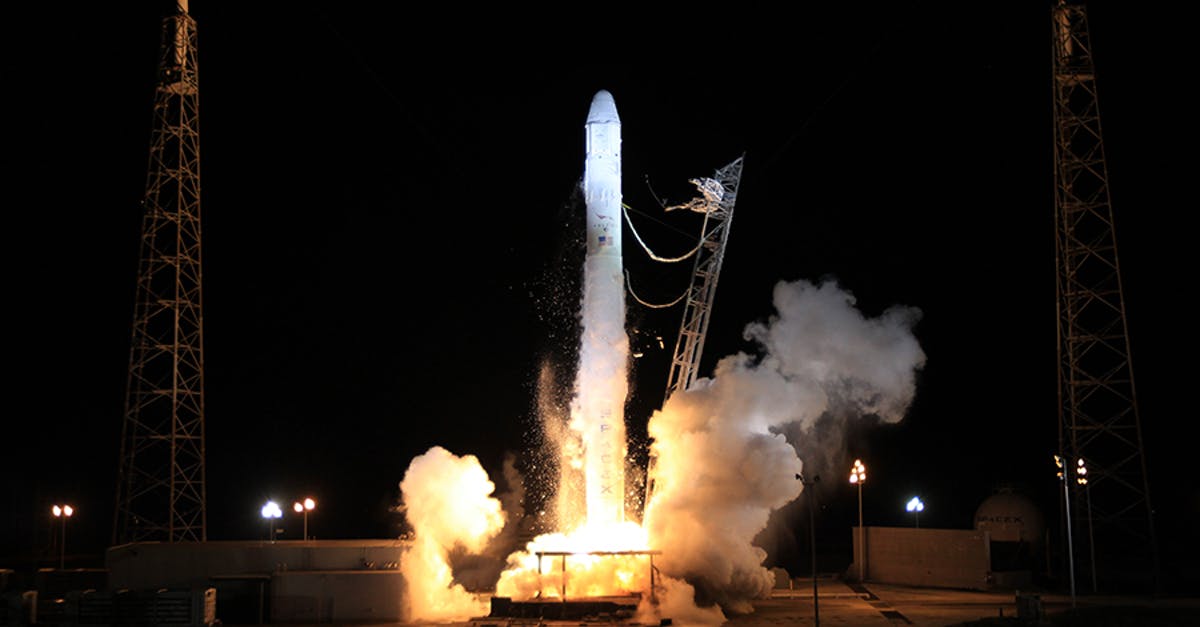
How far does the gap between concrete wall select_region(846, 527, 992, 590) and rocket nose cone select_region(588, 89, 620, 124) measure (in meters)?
20.4

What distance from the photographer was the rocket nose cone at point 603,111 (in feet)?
123

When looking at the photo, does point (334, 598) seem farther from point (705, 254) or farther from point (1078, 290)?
point (1078, 290)

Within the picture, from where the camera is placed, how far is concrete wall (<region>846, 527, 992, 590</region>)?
4431 centimetres

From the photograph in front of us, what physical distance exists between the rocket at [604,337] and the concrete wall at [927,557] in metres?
14.9

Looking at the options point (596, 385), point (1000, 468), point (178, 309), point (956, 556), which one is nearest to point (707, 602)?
point (596, 385)

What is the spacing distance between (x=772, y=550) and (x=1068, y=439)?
13.1 metres

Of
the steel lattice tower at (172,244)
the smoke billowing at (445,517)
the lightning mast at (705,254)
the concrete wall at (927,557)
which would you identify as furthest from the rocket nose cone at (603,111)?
the concrete wall at (927,557)

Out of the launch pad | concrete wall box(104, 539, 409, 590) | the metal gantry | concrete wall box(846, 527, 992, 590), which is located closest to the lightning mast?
the metal gantry

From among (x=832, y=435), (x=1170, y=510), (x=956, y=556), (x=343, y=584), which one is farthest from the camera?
(x=1170, y=510)

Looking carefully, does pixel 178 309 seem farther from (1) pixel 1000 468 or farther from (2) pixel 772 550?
(1) pixel 1000 468

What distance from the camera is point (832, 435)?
42031 mm

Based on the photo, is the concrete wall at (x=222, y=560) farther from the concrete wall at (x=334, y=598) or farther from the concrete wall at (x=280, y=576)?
the concrete wall at (x=334, y=598)

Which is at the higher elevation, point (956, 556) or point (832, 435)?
point (832, 435)

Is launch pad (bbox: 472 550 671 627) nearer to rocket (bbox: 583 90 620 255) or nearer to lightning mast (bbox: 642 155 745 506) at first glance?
lightning mast (bbox: 642 155 745 506)
